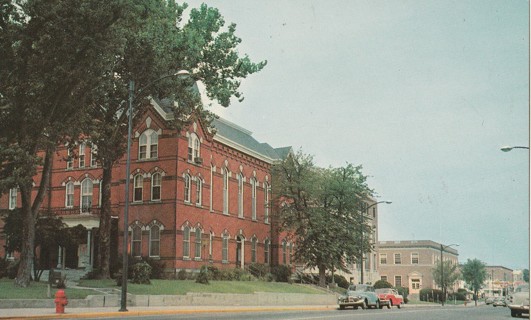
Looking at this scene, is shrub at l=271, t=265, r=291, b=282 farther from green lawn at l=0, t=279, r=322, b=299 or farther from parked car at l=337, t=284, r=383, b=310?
parked car at l=337, t=284, r=383, b=310

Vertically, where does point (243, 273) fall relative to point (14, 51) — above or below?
below

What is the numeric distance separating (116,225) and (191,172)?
258 inches

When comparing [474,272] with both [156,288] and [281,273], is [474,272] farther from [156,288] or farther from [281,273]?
[156,288]

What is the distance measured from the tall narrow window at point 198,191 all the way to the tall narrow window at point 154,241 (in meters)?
3.78

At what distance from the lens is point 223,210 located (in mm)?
50062

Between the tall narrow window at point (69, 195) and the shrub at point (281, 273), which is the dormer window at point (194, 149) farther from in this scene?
the shrub at point (281, 273)

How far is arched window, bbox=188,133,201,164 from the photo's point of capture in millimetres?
45031

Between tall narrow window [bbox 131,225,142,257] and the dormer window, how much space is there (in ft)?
20.2

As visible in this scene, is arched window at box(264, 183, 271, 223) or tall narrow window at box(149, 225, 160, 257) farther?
arched window at box(264, 183, 271, 223)

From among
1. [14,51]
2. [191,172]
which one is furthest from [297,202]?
[14,51]

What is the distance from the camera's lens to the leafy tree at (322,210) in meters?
51.5

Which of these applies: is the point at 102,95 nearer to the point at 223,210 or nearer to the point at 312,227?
the point at 223,210

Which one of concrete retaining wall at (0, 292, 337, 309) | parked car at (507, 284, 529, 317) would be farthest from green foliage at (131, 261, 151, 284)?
parked car at (507, 284, 529, 317)

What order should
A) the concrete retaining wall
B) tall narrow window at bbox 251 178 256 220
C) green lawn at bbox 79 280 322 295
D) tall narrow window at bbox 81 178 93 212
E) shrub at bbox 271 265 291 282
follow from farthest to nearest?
tall narrow window at bbox 251 178 256 220, shrub at bbox 271 265 291 282, tall narrow window at bbox 81 178 93 212, green lawn at bbox 79 280 322 295, the concrete retaining wall
